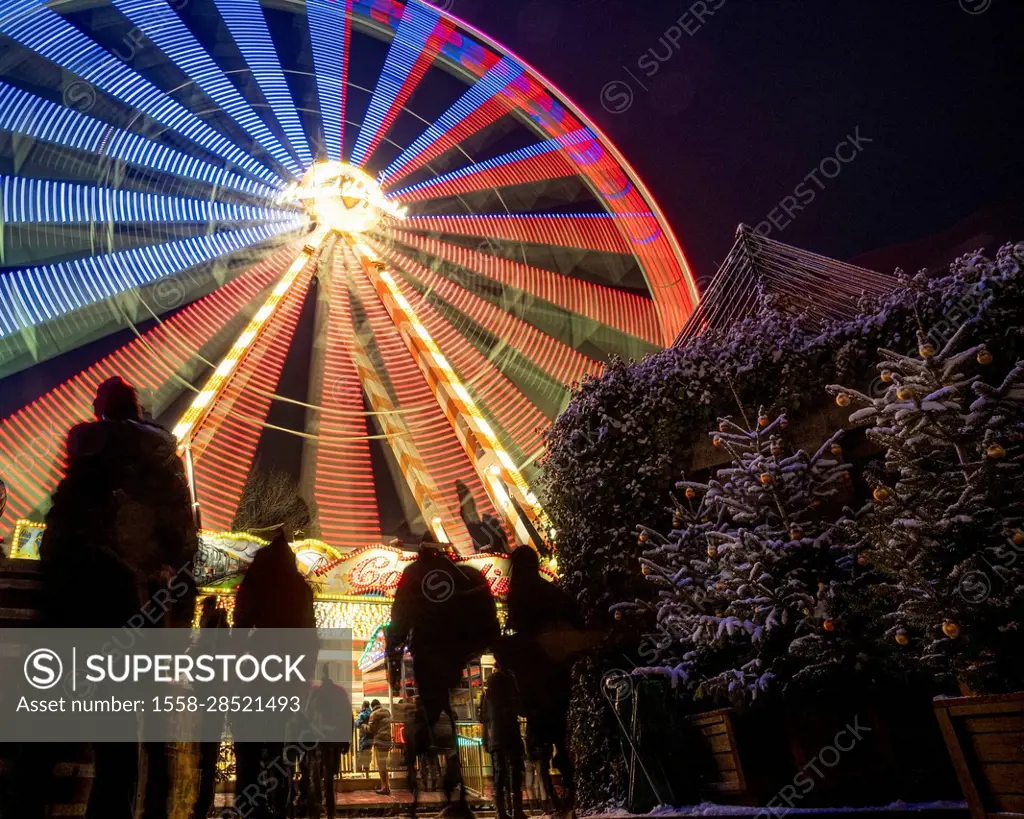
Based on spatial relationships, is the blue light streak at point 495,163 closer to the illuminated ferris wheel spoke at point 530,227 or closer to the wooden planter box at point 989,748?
the illuminated ferris wheel spoke at point 530,227

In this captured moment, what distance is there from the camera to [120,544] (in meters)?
2.84

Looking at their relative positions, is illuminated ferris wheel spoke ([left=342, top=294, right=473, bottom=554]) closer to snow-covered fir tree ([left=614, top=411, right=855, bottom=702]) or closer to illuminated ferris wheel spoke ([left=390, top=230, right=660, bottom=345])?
illuminated ferris wheel spoke ([left=390, top=230, right=660, bottom=345])

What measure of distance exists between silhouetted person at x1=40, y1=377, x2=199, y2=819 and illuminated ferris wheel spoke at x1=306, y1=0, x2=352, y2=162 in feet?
34.0

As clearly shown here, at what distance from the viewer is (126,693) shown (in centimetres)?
287

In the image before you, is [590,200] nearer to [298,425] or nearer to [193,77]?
[193,77]

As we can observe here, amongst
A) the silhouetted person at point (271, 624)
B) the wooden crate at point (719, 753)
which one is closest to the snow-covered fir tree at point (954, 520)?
the wooden crate at point (719, 753)

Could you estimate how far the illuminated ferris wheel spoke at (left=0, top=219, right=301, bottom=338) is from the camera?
929 centimetres

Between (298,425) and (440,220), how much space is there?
12.3m

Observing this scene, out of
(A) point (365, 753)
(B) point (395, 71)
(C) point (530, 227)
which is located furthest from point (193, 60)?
(A) point (365, 753)

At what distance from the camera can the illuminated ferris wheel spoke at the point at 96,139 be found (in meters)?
9.21

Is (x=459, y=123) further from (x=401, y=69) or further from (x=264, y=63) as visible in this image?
(x=264, y=63)

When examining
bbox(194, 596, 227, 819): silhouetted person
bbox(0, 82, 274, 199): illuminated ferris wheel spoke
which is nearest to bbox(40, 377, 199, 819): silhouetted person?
bbox(194, 596, 227, 819): silhouetted person

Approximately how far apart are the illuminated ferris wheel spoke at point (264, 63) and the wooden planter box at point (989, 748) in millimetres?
11799

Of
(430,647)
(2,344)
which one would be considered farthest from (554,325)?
(430,647)
